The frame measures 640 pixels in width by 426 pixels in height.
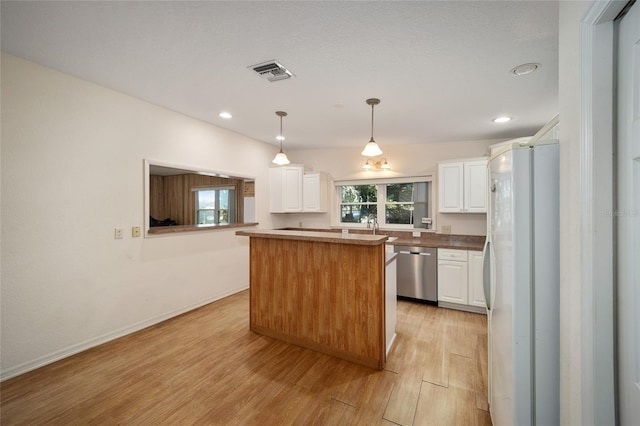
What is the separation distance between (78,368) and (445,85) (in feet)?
13.5

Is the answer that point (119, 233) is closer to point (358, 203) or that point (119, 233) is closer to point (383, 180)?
point (358, 203)

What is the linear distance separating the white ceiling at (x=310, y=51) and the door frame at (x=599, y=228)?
93 centimetres

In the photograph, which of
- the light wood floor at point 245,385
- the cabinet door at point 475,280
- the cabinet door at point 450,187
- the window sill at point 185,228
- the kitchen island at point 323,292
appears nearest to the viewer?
the light wood floor at point 245,385

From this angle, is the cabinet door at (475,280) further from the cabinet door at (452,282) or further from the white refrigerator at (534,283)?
the white refrigerator at (534,283)

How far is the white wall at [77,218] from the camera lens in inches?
84.4

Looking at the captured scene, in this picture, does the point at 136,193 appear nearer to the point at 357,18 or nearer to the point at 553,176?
the point at 357,18

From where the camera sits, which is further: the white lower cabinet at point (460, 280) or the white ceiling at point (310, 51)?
the white lower cabinet at point (460, 280)

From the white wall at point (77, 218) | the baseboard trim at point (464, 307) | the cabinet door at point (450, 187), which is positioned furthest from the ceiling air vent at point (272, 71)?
the baseboard trim at point (464, 307)

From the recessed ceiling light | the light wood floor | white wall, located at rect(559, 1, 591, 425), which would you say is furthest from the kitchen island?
the recessed ceiling light

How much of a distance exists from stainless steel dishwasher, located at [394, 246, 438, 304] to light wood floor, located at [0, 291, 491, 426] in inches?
38.0

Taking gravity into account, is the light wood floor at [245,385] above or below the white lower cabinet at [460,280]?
below

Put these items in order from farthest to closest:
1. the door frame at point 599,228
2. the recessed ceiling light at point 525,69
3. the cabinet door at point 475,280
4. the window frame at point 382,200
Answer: the window frame at point 382,200
the cabinet door at point 475,280
the recessed ceiling light at point 525,69
the door frame at point 599,228

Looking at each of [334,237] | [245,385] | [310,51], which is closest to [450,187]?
[334,237]

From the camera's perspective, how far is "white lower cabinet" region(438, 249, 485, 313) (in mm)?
3529
